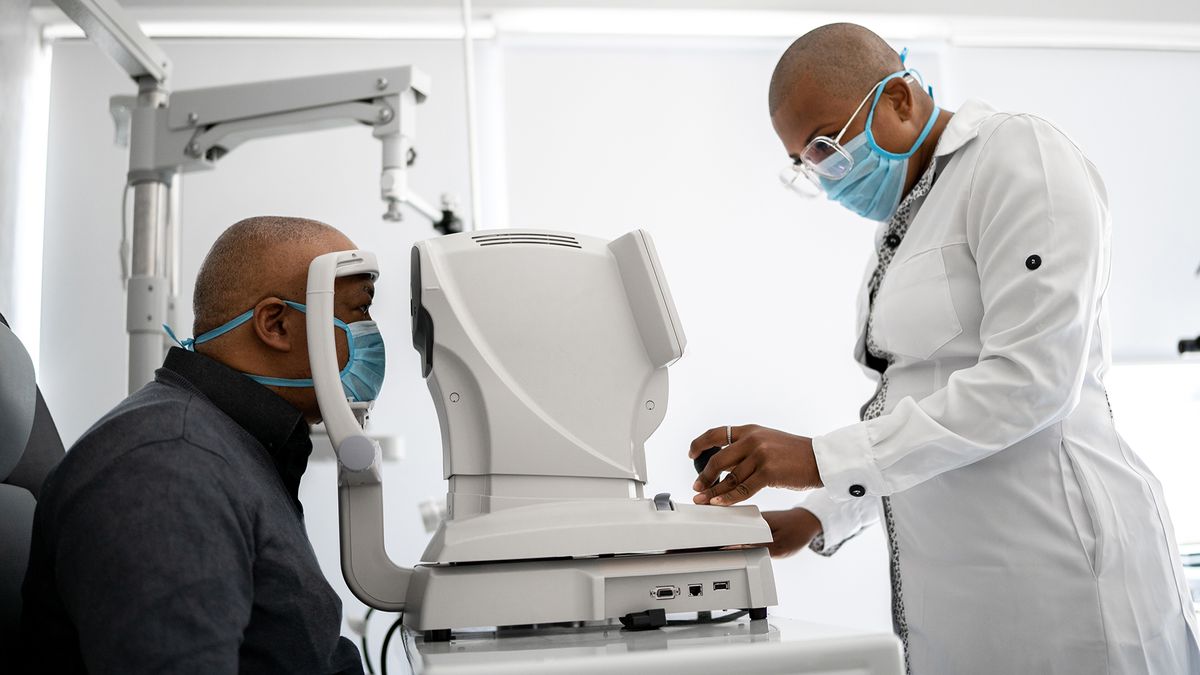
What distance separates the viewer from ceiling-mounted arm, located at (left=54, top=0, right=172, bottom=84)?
1.69 metres

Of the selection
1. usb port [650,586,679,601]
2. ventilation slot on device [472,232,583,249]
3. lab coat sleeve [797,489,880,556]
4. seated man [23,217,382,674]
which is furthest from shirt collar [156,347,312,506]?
lab coat sleeve [797,489,880,556]

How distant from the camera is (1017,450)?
4.00 feet

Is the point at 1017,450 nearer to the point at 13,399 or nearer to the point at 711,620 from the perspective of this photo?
the point at 711,620

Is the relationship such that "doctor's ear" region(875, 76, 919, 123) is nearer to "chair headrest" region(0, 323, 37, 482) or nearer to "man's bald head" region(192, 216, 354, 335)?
"man's bald head" region(192, 216, 354, 335)

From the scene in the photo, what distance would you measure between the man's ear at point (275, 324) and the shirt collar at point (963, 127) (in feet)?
3.03

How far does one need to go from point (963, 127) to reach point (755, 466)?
609 millimetres

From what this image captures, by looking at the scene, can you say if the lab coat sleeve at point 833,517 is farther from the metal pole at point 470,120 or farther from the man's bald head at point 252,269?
the metal pole at point 470,120

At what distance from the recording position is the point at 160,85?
2.00 m

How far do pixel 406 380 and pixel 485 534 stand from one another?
1880 millimetres

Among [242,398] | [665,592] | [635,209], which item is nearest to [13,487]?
[242,398]

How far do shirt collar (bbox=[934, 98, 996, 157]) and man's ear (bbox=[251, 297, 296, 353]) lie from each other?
3.03 ft

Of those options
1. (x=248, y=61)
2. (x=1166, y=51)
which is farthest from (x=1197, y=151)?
(x=248, y=61)

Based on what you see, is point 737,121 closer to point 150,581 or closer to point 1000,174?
point 1000,174

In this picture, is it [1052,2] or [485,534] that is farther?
[1052,2]
